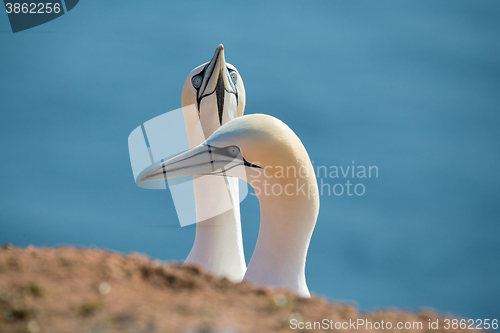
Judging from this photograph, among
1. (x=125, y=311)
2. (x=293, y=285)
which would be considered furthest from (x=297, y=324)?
(x=293, y=285)

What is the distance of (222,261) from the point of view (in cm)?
588

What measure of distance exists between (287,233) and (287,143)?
0.70 m

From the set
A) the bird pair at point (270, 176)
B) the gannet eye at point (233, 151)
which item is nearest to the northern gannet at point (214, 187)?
the bird pair at point (270, 176)

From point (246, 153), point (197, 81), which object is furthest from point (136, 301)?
point (197, 81)

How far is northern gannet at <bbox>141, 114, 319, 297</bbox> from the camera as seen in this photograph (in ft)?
14.3

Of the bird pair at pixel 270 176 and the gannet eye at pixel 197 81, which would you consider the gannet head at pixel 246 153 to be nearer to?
the bird pair at pixel 270 176

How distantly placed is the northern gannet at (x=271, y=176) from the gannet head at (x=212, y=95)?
5.57 feet

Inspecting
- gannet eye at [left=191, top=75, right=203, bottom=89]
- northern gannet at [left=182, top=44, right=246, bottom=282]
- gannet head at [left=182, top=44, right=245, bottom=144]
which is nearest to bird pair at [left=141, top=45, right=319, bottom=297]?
northern gannet at [left=182, top=44, right=246, bottom=282]

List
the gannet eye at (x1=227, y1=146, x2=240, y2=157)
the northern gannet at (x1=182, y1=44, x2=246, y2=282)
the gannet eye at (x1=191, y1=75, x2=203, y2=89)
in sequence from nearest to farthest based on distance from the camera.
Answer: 1. the gannet eye at (x1=227, y1=146, x2=240, y2=157)
2. the northern gannet at (x1=182, y1=44, x2=246, y2=282)
3. the gannet eye at (x1=191, y1=75, x2=203, y2=89)

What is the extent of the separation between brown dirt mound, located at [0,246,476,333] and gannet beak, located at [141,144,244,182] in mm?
1733

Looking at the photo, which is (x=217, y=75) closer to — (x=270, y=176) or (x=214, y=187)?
(x=214, y=187)

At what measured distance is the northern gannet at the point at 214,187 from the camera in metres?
5.92

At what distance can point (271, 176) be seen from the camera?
449 cm

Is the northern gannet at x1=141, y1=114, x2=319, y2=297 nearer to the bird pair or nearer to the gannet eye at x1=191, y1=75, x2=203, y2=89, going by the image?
the bird pair
